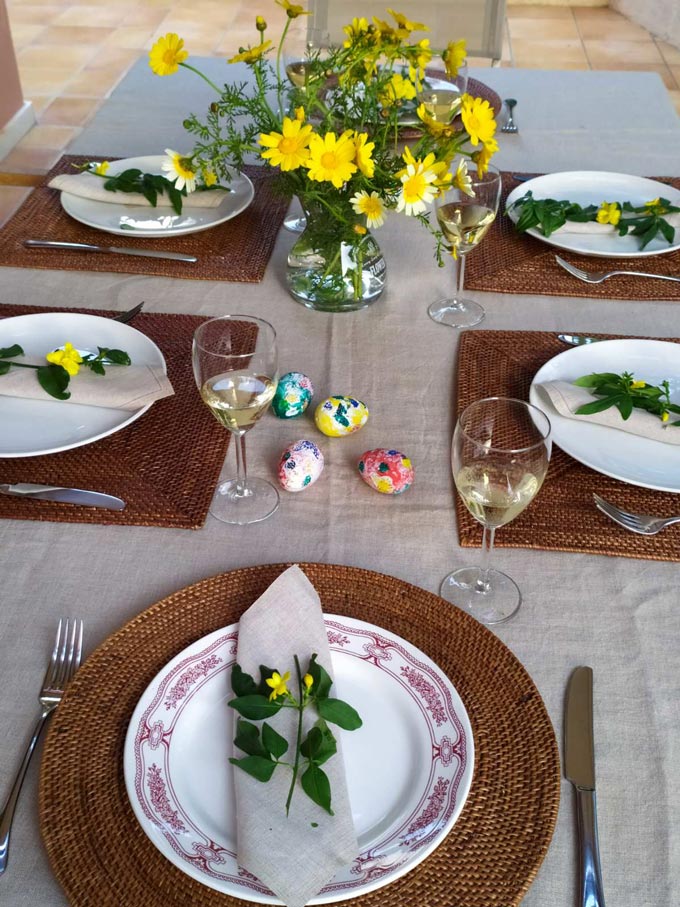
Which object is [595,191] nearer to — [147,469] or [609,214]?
[609,214]

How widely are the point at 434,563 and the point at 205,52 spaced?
13.6ft

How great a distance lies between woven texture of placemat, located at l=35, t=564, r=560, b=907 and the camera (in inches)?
21.9

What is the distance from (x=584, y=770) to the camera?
63 cm

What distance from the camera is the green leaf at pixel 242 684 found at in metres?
0.65

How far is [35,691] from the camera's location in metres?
0.69

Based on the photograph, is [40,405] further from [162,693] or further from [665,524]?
[665,524]

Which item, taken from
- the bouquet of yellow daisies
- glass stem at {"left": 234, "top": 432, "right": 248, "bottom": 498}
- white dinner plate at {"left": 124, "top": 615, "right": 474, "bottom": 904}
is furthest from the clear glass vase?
white dinner plate at {"left": 124, "top": 615, "right": 474, "bottom": 904}

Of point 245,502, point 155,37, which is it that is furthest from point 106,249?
point 155,37

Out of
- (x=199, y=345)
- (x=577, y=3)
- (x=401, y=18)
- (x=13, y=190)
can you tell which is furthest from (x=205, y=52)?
(x=199, y=345)

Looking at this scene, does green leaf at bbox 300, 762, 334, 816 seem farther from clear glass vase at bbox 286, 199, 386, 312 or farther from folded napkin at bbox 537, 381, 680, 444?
clear glass vase at bbox 286, 199, 386, 312

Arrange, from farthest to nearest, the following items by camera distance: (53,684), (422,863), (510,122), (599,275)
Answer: (510,122) < (599,275) < (53,684) < (422,863)

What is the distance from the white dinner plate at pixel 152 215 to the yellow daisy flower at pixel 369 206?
1.19ft

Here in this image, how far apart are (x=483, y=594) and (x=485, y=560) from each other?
32 mm

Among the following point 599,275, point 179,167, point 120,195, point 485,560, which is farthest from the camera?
point 120,195
